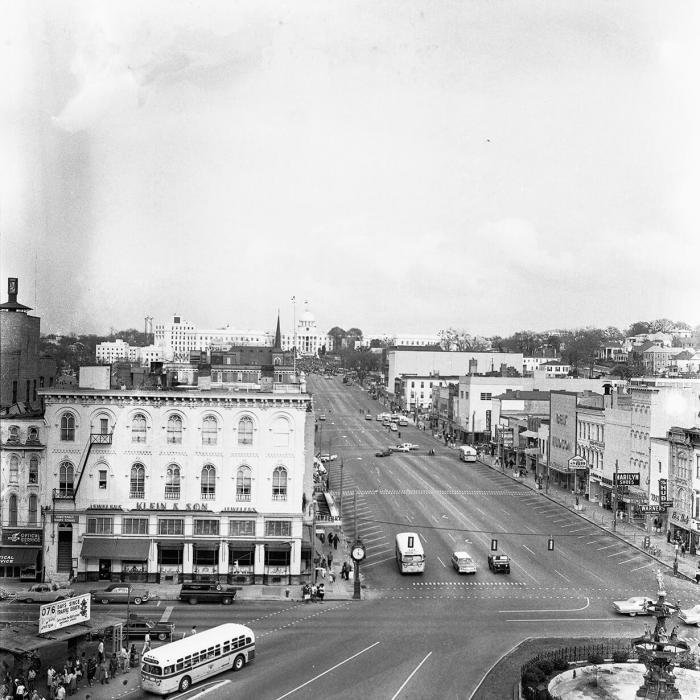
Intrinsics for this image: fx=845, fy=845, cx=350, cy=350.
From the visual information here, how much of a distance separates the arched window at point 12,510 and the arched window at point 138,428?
848 centimetres

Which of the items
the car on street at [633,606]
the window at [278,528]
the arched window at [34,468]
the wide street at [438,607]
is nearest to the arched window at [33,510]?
the arched window at [34,468]

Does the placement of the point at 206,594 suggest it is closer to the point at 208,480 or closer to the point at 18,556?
the point at 208,480

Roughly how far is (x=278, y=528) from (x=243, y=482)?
3.72m

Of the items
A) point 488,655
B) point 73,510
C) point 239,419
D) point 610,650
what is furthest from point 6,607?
point 610,650

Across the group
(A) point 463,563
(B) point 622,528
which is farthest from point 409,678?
(B) point 622,528

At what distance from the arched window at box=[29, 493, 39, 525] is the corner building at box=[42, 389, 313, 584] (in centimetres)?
83

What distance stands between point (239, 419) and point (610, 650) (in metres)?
26.3

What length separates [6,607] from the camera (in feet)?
154

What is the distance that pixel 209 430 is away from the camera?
5478 cm

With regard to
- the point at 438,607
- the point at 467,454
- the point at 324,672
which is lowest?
the point at 324,672

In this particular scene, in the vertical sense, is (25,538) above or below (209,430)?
below

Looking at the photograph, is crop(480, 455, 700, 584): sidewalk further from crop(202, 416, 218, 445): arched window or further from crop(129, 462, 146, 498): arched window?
crop(129, 462, 146, 498): arched window

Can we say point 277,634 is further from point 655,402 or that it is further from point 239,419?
point 655,402

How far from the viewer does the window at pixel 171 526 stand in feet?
177
